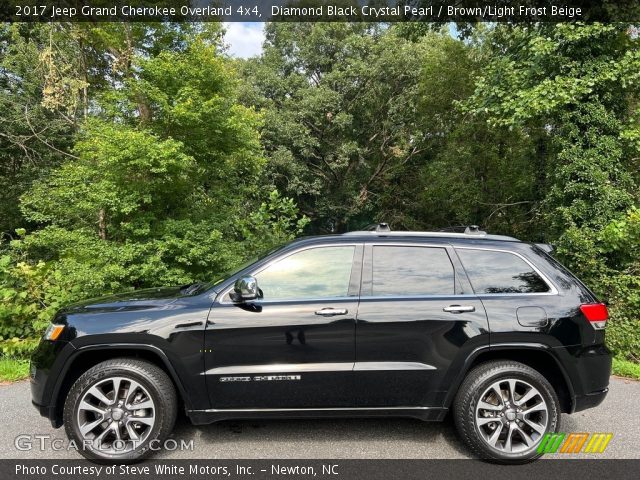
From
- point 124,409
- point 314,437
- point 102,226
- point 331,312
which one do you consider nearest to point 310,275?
point 331,312

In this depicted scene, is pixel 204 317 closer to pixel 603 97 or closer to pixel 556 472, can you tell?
pixel 556 472

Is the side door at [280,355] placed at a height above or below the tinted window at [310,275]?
below

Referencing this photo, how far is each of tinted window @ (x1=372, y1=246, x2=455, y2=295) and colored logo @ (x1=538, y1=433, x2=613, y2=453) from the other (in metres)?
1.32

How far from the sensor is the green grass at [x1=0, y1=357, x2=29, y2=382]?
4820 millimetres

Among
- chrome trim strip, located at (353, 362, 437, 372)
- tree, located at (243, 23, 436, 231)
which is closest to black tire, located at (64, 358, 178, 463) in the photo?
chrome trim strip, located at (353, 362, 437, 372)

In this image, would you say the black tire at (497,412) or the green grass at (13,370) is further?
the green grass at (13,370)

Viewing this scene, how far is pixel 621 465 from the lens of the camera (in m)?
3.01

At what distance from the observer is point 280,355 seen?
3072 mm

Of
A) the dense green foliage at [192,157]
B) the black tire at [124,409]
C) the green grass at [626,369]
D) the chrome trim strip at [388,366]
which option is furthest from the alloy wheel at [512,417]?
the dense green foliage at [192,157]

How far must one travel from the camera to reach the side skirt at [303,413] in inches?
122

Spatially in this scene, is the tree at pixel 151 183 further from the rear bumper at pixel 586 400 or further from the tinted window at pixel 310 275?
the rear bumper at pixel 586 400

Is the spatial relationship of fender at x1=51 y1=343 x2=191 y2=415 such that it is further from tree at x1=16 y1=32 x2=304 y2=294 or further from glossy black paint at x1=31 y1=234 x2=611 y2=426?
tree at x1=16 y1=32 x2=304 y2=294

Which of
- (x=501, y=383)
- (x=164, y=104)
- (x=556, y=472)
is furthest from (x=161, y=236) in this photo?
(x=556, y=472)

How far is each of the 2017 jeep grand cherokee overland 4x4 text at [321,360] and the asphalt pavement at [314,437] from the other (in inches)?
11.4
